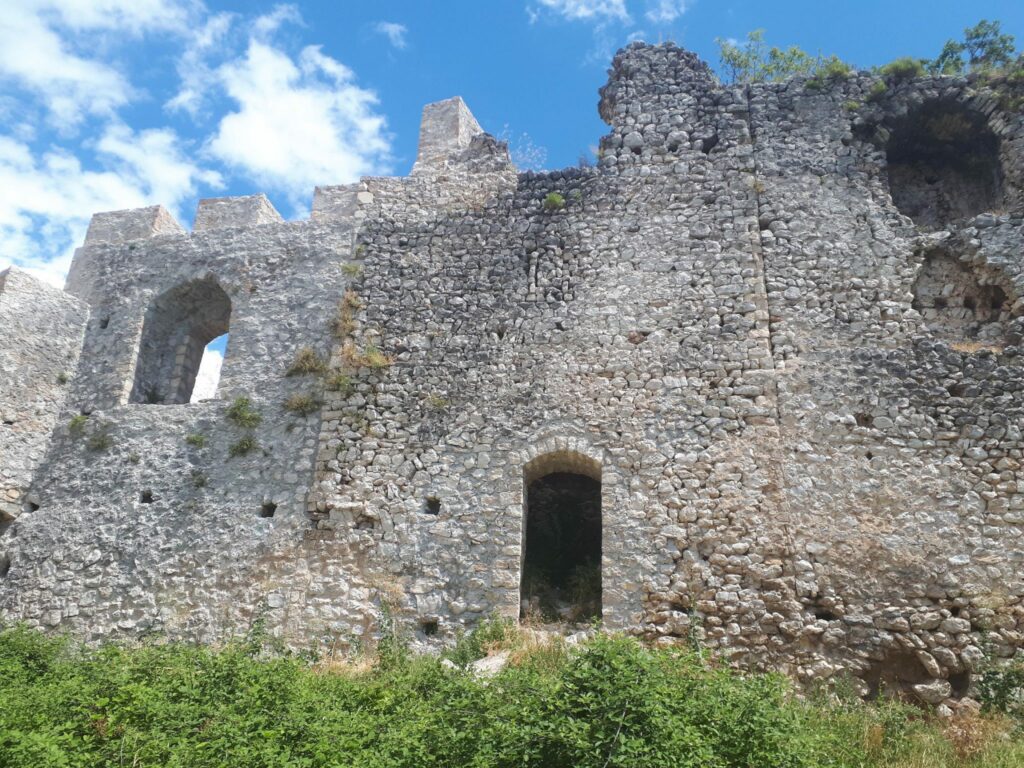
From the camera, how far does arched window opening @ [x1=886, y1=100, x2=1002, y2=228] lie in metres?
11.2

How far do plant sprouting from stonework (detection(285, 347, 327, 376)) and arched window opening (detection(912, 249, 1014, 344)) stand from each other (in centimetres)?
772

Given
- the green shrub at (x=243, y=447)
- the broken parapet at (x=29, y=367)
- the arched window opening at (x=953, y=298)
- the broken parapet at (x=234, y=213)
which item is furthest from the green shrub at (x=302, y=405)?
the arched window opening at (x=953, y=298)

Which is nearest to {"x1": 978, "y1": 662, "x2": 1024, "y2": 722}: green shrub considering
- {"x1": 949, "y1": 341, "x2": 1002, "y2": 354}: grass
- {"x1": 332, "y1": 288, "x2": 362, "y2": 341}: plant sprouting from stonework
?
{"x1": 949, "y1": 341, "x2": 1002, "y2": 354}: grass

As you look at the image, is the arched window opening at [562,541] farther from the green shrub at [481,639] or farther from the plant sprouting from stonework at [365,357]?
the plant sprouting from stonework at [365,357]

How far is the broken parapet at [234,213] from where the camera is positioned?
1273cm

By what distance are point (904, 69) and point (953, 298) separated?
343cm

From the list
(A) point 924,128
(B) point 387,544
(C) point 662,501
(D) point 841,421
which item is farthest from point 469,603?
(A) point 924,128

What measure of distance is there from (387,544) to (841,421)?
5482 mm

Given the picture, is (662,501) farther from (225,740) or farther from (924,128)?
(924,128)

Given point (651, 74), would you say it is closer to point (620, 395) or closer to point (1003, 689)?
point (620, 395)

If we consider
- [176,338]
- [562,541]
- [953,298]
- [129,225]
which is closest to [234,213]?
[129,225]

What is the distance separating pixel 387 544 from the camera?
387 inches

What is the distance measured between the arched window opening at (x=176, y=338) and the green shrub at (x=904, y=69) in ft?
33.2

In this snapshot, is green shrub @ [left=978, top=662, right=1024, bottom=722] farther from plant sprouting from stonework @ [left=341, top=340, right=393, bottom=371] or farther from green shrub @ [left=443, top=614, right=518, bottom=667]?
plant sprouting from stonework @ [left=341, top=340, right=393, bottom=371]
